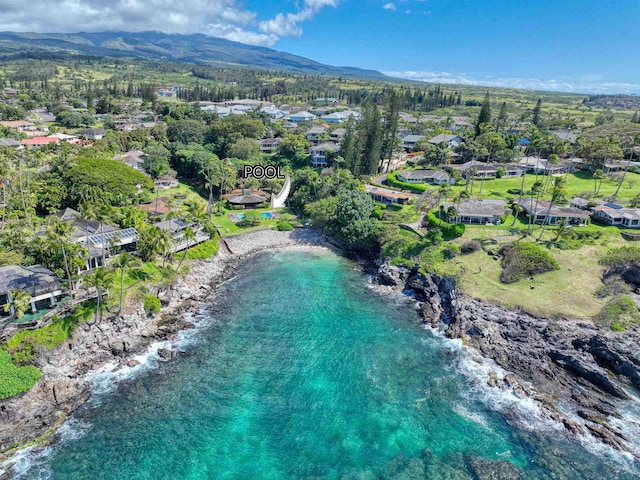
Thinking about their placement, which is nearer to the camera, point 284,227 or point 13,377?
point 13,377

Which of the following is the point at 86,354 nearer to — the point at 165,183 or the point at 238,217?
the point at 238,217

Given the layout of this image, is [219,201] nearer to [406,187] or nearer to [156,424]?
[406,187]

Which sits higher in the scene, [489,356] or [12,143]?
[12,143]

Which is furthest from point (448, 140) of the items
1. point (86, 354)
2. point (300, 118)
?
point (86, 354)

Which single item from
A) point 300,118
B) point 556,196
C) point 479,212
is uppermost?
point 556,196

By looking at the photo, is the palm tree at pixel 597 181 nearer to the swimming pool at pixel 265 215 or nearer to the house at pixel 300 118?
the swimming pool at pixel 265 215

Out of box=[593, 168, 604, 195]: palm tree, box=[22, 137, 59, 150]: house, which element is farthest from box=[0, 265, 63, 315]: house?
box=[593, 168, 604, 195]: palm tree

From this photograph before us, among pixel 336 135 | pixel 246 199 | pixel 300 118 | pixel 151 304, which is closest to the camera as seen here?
pixel 151 304
